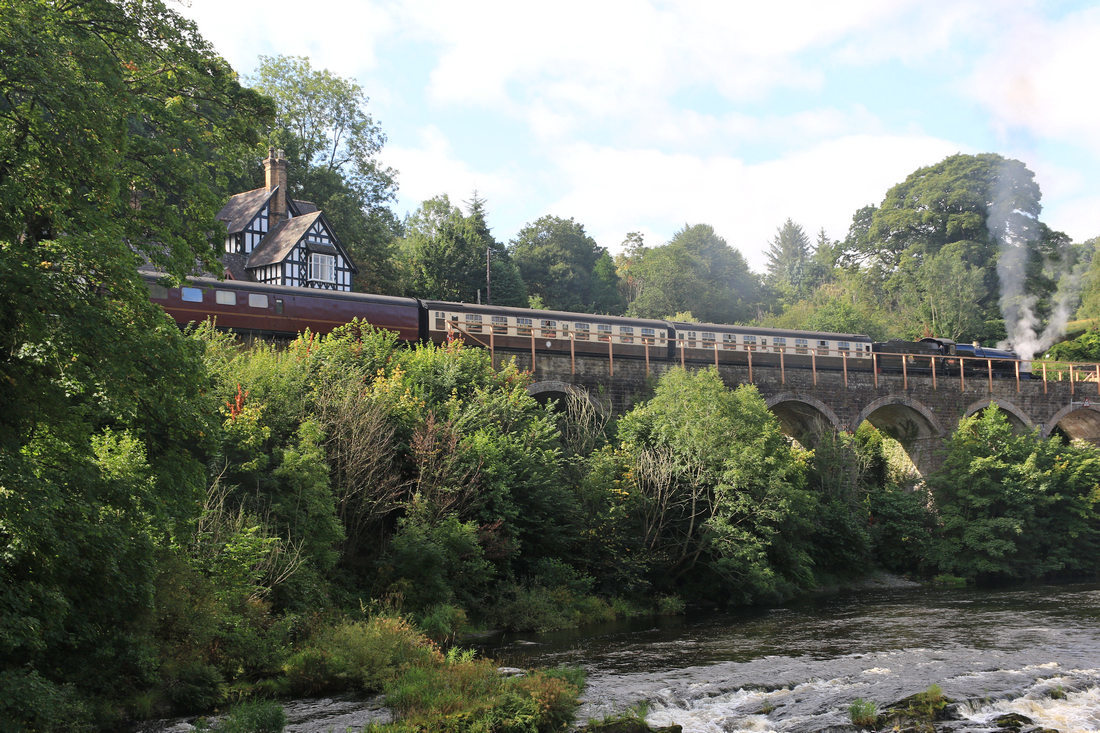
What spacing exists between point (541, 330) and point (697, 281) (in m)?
44.0

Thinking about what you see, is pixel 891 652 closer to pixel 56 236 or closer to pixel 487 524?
pixel 487 524

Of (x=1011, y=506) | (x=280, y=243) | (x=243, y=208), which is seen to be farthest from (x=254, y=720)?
(x=243, y=208)

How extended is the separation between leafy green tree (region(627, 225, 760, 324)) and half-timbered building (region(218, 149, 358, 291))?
32.9 metres

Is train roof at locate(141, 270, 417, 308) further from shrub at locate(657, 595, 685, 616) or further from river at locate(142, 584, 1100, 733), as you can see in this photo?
river at locate(142, 584, 1100, 733)

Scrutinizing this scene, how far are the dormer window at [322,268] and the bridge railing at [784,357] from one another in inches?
545

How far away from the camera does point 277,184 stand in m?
48.4

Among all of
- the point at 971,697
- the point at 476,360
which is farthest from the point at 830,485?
the point at 971,697

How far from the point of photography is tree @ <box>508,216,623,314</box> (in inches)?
2899

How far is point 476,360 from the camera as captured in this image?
86.9ft

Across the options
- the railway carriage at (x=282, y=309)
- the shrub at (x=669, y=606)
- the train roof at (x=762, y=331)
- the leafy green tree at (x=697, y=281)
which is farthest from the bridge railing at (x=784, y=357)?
the leafy green tree at (x=697, y=281)

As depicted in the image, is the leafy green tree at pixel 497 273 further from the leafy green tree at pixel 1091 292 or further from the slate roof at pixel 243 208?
the leafy green tree at pixel 1091 292

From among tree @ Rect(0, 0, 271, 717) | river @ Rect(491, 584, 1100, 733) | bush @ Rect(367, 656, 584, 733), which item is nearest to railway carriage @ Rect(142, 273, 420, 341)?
river @ Rect(491, 584, 1100, 733)

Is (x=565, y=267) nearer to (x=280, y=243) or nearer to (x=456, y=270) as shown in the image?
(x=456, y=270)

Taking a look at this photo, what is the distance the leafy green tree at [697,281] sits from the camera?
247 feet
